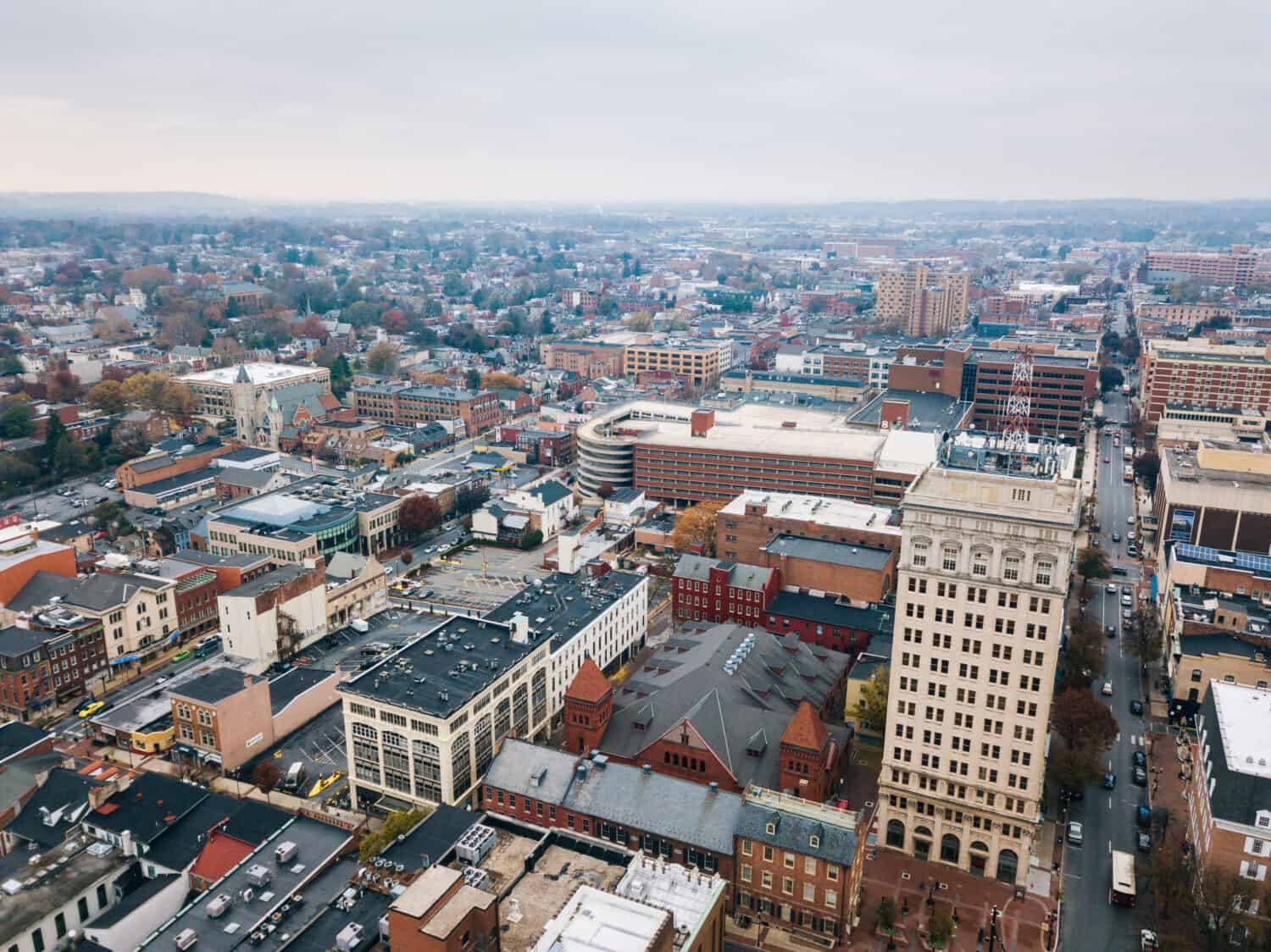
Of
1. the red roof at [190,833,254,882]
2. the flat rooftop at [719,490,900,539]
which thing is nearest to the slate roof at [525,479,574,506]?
the flat rooftop at [719,490,900,539]

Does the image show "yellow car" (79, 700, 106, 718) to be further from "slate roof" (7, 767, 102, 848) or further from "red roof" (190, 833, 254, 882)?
"red roof" (190, 833, 254, 882)

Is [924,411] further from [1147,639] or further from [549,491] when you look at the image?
[1147,639]

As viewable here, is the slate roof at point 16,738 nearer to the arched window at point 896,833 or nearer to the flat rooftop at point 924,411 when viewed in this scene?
the arched window at point 896,833

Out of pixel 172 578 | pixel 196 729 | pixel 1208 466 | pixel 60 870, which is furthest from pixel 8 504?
pixel 1208 466

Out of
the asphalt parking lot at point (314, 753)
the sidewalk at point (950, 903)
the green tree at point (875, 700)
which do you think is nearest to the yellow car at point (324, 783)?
the asphalt parking lot at point (314, 753)

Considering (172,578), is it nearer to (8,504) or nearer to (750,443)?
(8,504)

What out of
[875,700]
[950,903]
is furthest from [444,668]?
[950,903]
